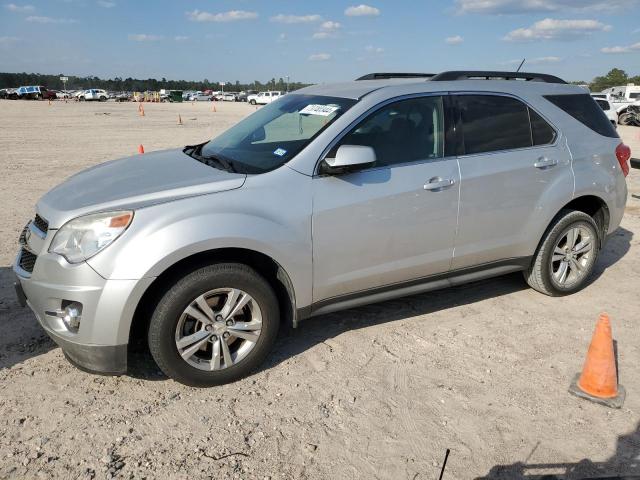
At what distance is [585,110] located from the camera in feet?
15.9

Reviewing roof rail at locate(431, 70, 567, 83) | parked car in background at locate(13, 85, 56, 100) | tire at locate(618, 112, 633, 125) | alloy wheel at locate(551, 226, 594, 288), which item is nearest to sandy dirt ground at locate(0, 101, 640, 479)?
alloy wheel at locate(551, 226, 594, 288)

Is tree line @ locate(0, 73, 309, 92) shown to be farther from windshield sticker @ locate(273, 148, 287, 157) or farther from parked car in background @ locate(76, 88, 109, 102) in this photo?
windshield sticker @ locate(273, 148, 287, 157)

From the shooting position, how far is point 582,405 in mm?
3354

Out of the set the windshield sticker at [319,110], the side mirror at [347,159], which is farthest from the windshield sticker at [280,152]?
the windshield sticker at [319,110]

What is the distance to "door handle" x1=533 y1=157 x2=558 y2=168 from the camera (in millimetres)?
4402

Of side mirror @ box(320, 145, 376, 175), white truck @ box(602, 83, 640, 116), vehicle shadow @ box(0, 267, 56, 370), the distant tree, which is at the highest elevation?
the distant tree

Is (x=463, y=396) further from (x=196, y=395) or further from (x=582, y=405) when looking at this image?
(x=196, y=395)

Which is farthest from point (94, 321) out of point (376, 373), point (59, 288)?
point (376, 373)

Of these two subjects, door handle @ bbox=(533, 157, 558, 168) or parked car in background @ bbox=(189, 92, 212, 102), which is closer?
door handle @ bbox=(533, 157, 558, 168)

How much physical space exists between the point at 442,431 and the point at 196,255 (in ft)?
5.88

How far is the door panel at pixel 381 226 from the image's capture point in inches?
141

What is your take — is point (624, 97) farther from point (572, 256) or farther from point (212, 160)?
point (212, 160)

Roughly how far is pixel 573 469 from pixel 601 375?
826 mm

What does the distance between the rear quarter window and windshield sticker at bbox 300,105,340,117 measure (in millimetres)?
2034
